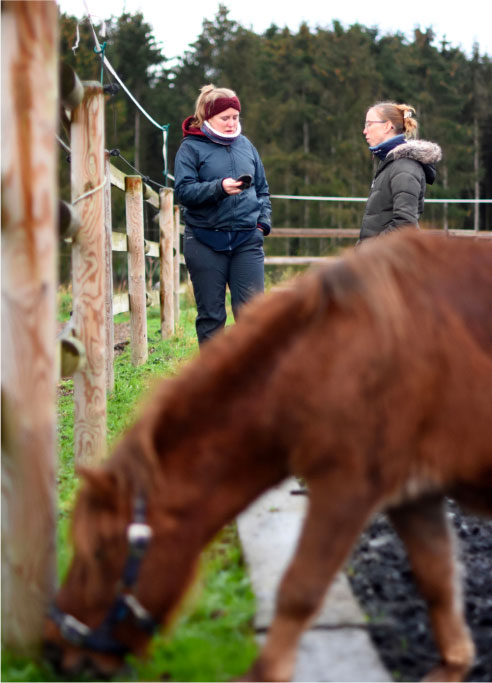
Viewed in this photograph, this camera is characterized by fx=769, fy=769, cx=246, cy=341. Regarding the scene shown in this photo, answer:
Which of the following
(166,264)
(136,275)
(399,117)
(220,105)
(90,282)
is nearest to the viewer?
(90,282)

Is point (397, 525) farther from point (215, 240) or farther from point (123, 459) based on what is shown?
point (215, 240)

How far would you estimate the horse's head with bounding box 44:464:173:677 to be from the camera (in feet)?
6.40

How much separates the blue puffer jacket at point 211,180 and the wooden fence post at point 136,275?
2047mm

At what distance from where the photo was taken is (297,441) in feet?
6.27

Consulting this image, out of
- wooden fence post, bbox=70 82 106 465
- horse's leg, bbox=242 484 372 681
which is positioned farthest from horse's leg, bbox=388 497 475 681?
wooden fence post, bbox=70 82 106 465

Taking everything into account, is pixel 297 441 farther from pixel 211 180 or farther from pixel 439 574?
pixel 211 180

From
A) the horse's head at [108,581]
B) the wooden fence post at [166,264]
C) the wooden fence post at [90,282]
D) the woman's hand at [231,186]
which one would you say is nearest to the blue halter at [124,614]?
the horse's head at [108,581]

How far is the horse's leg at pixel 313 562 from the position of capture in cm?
188

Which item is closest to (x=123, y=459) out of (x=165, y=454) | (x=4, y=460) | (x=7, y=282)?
(x=165, y=454)

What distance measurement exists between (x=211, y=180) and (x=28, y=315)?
133 inches

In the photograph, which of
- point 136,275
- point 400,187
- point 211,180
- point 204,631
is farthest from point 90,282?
point 136,275

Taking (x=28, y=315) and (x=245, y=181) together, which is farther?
(x=245, y=181)

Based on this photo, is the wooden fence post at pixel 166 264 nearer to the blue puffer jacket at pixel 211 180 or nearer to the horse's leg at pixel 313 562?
the blue puffer jacket at pixel 211 180

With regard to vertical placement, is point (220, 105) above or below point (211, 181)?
above
